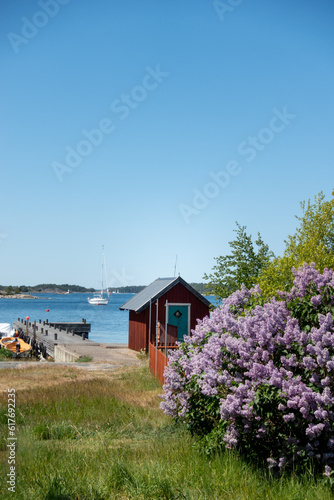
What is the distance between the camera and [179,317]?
29016 millimetres

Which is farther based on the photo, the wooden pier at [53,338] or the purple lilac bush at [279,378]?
the wooden pier at [53,338]

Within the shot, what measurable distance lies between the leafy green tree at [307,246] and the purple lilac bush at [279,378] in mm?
12866

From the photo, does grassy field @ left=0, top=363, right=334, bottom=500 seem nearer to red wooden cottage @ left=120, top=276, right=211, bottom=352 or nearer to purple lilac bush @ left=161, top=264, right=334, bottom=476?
purple lilac bush @ left=161, top=264, right=334, bottom=476

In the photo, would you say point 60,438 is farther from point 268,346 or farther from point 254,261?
point 254,261

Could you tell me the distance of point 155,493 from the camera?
680 cm

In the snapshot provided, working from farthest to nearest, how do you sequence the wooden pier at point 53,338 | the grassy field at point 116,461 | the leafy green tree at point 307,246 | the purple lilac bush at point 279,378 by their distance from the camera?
the wooden pier at point 53,338 < the leafy green tree at point 307,246 < the purple lilac bush at point 279,378 < the grassy field at point 116,461

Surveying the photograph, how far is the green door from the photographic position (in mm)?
28766

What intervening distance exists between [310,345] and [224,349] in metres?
1.48

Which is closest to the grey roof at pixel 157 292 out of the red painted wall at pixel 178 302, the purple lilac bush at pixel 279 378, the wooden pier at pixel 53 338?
the red painted wall at pixel 178 302

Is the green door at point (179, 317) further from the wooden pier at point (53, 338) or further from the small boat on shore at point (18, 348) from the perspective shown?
the small boat on shore at point (18, 348)

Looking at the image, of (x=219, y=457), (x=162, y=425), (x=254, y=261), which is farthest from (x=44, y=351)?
(x=219, y=457)

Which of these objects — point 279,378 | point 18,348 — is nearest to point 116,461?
point 279,378

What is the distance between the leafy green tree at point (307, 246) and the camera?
21.6m

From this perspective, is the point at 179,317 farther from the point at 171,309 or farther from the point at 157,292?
the point at 157,292
